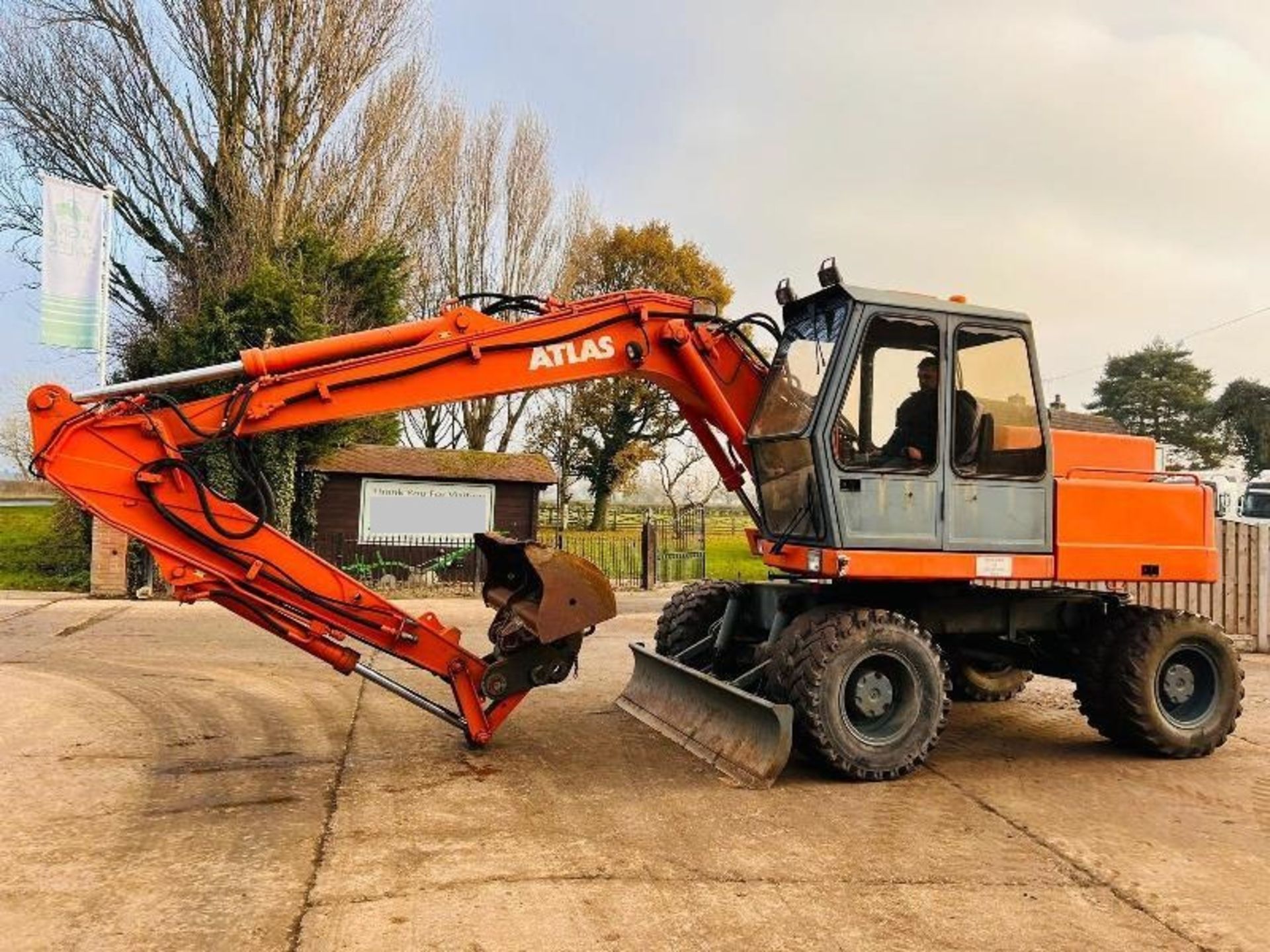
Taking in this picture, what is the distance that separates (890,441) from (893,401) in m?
0.25

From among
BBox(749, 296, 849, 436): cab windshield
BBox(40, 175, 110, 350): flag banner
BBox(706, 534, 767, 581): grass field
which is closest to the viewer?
BBox(749, 296, 849, 436): cab windshield

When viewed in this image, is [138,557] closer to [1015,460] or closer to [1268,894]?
[1015,460]

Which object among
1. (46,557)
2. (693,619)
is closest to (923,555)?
(693,619)

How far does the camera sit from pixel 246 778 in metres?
5.48

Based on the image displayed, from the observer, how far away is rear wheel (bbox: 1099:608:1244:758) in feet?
21.0

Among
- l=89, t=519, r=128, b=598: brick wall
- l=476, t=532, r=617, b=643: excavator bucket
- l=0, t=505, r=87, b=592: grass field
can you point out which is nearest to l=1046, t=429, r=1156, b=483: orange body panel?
l=476, t=532, r=617, b=643: excavator bucket

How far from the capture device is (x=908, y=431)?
5941 mm

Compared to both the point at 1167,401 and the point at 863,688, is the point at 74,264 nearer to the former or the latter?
the point at 863,688

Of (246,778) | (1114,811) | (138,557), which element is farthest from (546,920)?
(138,557)

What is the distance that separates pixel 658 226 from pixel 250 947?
116 feet

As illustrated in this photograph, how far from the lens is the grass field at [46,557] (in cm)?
1761

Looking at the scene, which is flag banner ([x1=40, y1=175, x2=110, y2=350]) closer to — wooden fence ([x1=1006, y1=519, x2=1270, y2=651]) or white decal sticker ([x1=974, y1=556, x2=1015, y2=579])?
white decal sticker ([x1=974, y1=556, x2=1015, y2=579])

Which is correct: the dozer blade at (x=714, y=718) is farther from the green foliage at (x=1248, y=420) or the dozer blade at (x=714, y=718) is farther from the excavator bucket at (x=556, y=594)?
the green foliage at (x=1248, y=420)

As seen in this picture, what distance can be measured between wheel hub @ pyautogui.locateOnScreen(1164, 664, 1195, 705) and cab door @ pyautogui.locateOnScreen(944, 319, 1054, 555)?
1.45 m
